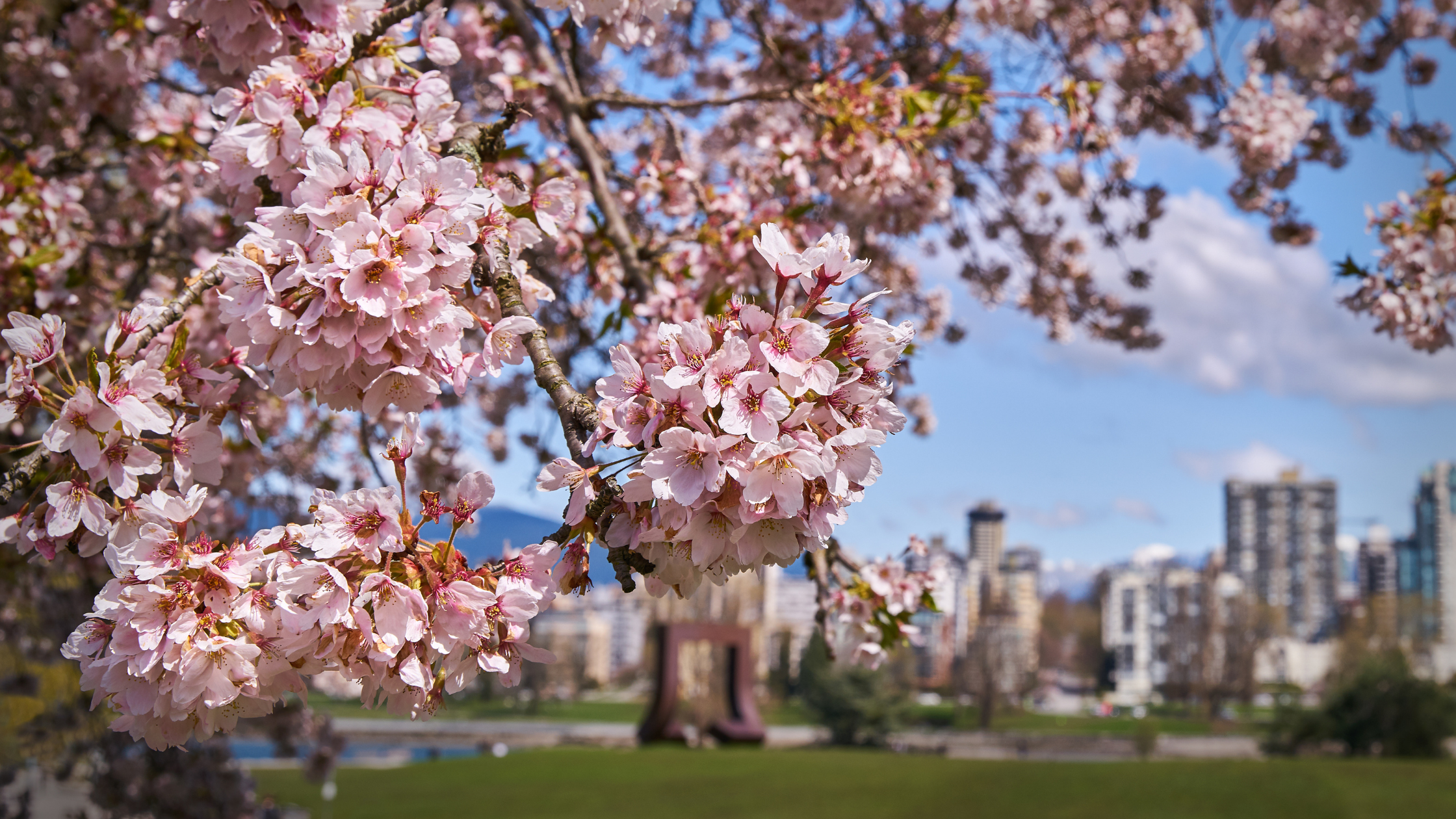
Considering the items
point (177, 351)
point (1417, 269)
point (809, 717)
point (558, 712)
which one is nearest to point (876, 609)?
point (177, 351)

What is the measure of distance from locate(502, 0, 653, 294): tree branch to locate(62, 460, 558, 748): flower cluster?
1218mm

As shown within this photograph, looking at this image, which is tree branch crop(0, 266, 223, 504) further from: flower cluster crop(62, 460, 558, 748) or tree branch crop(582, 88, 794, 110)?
tree branch crop(582, 88, 794, 110)

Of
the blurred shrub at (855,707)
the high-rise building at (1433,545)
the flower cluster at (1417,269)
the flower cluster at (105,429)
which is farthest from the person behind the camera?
the high-rise building at (1433,545)

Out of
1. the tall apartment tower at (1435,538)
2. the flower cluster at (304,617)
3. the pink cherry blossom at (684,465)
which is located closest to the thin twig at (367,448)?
the flower cluster at (304,617)

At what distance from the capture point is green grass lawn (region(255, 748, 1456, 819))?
14.9 metres

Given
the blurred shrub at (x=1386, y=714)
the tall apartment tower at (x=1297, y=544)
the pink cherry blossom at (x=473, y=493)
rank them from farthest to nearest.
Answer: the tall apartment tower at (x=1297, y=544), the blurred shrub at (x=1386, y=714), the pink cherry blossom at (x=473, y=493)

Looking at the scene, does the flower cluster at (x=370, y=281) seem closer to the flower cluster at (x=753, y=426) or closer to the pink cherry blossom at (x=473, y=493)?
the pink cherry blossom at (x=473, y=493)

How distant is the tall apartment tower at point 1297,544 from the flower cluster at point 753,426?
115 m

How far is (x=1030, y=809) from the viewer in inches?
599

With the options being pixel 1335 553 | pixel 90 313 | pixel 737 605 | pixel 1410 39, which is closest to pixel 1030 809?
pixel 1410 39

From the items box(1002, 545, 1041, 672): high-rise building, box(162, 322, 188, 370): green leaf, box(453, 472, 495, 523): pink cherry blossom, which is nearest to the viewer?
box(453, 472, 495, 523): pink cherry blossom

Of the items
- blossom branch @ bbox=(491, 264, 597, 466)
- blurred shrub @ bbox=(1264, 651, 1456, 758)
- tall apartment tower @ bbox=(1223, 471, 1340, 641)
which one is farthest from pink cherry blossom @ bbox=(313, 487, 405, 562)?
tall apartment tower @ bbox=(1223, 471, 1340, 641)

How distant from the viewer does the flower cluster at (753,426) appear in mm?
1105

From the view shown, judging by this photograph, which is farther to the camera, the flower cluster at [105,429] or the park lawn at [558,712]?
the park lawn at [558,712]
